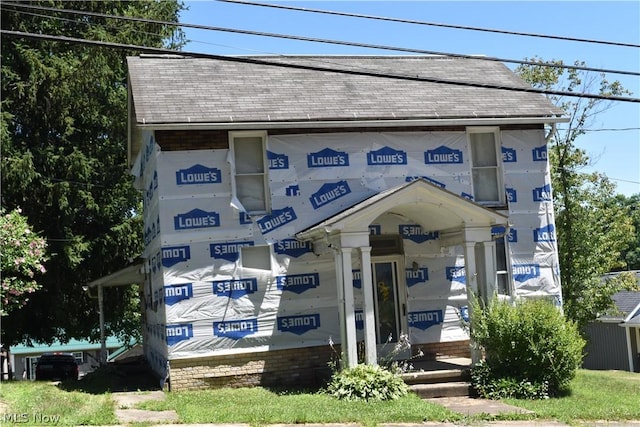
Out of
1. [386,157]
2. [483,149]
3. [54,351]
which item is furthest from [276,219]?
[54,351]

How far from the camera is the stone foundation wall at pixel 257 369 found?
Result: 14969mm

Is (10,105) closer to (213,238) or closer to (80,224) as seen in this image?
(80,224)

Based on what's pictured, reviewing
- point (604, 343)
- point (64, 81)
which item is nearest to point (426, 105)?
point (64, 81)

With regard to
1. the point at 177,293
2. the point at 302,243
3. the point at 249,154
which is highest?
the point at 249,154

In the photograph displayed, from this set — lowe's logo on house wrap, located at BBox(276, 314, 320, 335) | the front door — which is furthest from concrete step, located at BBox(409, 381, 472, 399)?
lowe's logo on house wrap, located at BBox(276, 314, 320, 335)

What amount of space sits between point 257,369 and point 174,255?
9.50 ft

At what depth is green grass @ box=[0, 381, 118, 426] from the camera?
34.4ft

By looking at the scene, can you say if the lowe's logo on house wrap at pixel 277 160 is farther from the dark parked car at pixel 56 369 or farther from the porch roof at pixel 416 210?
the dark parked car at pixel 56 369

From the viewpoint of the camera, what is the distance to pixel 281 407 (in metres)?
12.1

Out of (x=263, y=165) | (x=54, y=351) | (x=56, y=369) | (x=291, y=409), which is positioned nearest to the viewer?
(x=291, y=409)

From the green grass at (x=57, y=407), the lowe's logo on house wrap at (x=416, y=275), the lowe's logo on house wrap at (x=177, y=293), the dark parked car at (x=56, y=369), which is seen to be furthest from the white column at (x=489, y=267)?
the dark parked car at (x=56, y=369)

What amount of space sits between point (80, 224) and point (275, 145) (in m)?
11.2

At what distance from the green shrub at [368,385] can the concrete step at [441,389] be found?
36 cm

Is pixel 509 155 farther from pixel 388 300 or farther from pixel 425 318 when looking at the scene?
pixel 388 300
